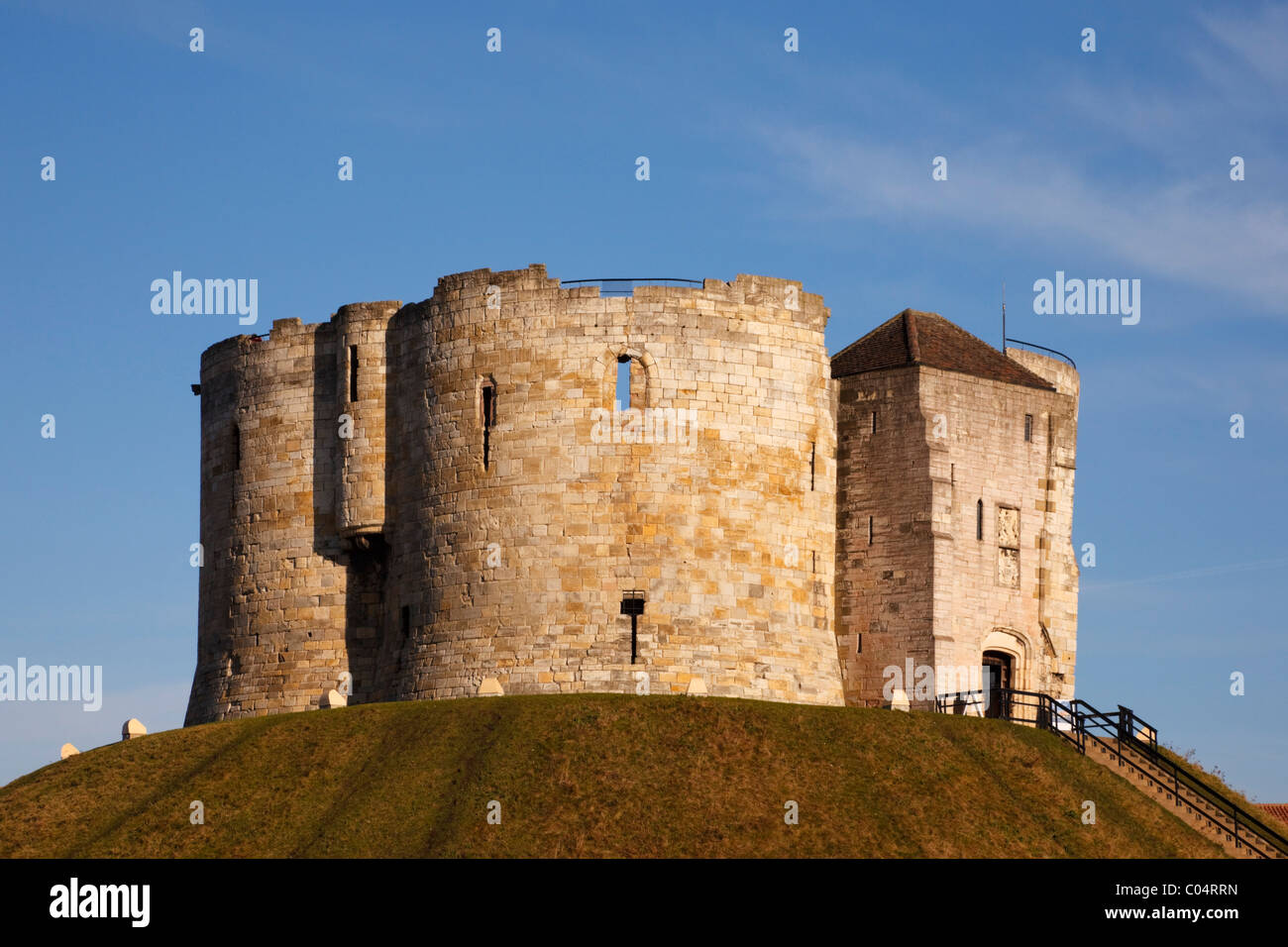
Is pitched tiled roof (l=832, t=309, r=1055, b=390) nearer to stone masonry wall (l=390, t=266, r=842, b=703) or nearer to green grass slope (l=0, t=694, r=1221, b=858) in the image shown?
stone masonry wall (l=390, t=266, r=842, b=703)

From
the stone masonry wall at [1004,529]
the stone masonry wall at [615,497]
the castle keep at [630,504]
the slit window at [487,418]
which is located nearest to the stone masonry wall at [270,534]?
the castle keep at [630,504]

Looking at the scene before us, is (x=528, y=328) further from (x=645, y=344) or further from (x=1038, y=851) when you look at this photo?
(x=1038, y=851)

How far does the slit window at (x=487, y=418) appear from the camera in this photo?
57500 mm

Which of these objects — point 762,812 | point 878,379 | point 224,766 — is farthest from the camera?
point 878,379

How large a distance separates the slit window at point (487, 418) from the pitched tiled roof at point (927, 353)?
381 inches

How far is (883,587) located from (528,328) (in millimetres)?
11376

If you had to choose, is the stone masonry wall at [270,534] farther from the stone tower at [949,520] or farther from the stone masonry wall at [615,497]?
the stone tower at [949,520]

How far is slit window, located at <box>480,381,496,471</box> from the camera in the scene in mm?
57500

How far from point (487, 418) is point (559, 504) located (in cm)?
319

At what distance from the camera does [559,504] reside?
185ft

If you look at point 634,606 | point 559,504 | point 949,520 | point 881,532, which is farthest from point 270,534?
point 949,520

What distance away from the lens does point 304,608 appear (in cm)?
6116

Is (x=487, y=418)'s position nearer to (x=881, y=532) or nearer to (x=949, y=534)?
(x=881, y=532)
